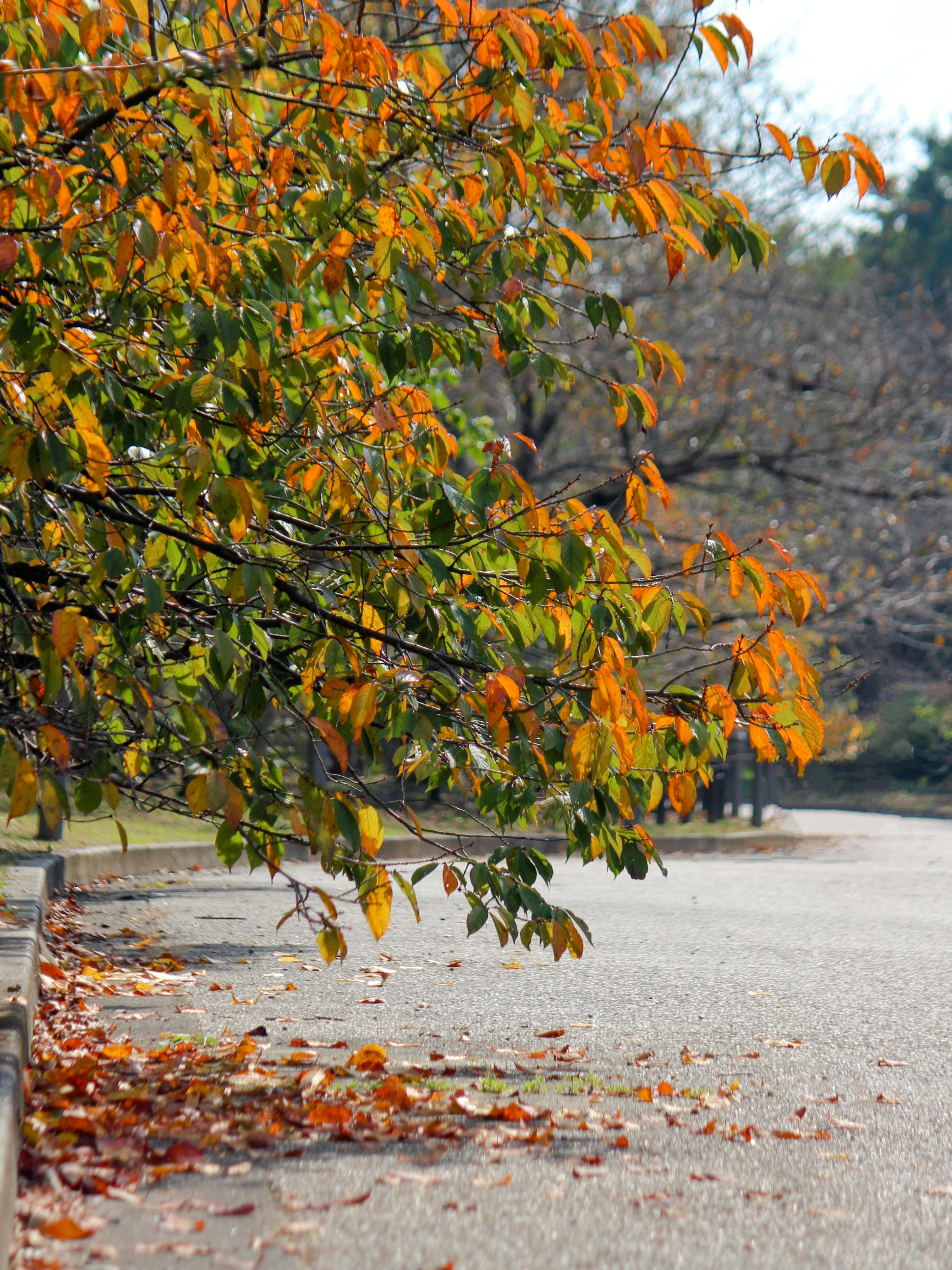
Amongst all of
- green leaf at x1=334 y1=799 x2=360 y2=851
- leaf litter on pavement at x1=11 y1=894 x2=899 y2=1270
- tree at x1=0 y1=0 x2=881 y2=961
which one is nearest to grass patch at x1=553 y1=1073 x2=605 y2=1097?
leaf litter on pavement at x1=11 y1=894 x2=899 y2=1270

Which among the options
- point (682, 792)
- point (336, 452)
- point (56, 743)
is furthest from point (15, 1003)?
point (682, 792)

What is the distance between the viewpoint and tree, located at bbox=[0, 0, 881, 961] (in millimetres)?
3523

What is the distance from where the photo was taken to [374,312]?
5.98 m

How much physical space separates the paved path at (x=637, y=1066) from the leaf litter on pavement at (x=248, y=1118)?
0.04m

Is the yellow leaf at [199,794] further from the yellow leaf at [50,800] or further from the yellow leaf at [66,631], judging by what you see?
the yellow leaf at [66,631]

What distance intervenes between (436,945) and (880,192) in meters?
4.98

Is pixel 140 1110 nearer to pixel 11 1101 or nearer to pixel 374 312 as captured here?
pixel 11 1101

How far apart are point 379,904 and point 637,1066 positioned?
5.22ft

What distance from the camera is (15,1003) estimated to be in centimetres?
400

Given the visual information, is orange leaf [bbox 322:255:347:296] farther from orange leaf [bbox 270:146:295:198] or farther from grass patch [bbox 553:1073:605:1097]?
grass patch [bbox 553:1073:605:1097]

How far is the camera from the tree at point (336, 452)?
3523 mm

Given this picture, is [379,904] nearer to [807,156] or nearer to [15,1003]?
[15,1003]

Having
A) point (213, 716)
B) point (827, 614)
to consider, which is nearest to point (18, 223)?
point (213, 716)

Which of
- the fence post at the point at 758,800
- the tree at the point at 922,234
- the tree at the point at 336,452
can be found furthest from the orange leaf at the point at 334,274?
the tree at the point at 922,234
